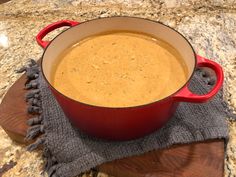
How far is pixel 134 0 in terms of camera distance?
1.07 m

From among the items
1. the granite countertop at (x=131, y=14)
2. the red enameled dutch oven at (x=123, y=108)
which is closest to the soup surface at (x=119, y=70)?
the red enameled dutch oven at (x=123, y=108)

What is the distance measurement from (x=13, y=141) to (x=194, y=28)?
0.60 m

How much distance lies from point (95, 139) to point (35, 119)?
14 centimetres

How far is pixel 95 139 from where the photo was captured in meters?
0.65

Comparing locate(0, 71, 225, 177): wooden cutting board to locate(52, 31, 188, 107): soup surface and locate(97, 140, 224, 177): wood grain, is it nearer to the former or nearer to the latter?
locate(97, 140, 224, 177): wood grain

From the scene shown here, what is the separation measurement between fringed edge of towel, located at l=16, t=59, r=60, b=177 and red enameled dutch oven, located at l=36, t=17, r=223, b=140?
0.26 ft

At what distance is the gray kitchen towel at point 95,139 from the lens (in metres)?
0.62

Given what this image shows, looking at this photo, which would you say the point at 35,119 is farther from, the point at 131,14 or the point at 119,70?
the point at 131,14

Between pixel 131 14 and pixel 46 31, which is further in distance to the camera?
pixel 131 14

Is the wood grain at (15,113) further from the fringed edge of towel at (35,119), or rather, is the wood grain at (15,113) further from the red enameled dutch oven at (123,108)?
the red enameled dutch oven at (123,108)

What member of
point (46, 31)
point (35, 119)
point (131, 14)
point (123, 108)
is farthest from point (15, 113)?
point (131, 14)

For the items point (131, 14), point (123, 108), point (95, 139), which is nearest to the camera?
point (123, 108)

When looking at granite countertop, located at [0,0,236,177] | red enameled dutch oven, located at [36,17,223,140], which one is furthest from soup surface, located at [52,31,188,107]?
granite countertop, located at [0,0,236,177]

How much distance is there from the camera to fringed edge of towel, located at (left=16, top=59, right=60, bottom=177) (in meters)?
0.64
